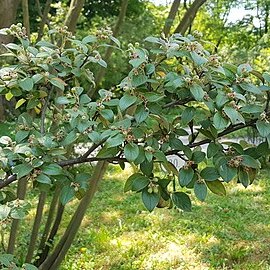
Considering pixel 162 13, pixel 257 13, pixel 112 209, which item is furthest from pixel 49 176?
pixel 257 13

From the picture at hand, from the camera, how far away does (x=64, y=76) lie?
1.22 metres

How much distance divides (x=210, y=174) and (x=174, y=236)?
2309mm

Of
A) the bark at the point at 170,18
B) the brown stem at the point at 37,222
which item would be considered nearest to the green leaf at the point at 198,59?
the bark at the point at 170,18

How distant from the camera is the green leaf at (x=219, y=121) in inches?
36.7

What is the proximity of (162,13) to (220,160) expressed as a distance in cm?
1020

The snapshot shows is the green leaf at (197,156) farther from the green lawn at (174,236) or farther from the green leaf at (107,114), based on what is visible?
the green lawn at (174,236)

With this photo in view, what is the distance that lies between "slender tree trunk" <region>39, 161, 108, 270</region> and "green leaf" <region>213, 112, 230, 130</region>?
1.19 metres

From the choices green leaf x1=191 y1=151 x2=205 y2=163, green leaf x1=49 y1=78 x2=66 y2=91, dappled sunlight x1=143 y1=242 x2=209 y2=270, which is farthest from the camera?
dappled sunlight x1=143 y1=242 x2=209 y2=270

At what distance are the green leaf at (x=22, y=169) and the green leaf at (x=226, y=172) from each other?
0.41 m

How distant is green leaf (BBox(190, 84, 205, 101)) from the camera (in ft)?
3.11

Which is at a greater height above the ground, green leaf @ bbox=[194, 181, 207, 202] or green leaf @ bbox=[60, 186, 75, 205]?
green leaf @ bbox=[194, 181, 207, 202]

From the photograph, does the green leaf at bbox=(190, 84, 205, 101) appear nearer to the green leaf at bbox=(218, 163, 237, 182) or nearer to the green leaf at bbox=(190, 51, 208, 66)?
the green leaf at bbox=(190, 51, 208, 66)

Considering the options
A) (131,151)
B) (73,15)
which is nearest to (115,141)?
(131,151)

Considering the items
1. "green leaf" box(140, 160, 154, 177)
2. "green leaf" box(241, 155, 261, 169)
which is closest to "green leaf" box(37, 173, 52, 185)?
"green leaf" box(140, 160, 154, 177)
